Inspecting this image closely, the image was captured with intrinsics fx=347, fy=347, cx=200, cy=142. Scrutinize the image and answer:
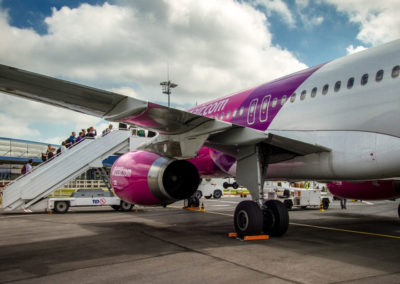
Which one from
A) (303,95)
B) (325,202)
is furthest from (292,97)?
(325,202)

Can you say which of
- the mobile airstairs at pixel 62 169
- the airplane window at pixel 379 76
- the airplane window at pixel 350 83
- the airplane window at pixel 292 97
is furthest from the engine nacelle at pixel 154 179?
the mobile airstairs at pixel 62 169

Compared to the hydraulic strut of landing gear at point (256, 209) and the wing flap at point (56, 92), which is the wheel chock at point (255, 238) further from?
the wing flap at point (56, 92)

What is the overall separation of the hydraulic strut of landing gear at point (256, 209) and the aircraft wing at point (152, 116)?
0.47 metres

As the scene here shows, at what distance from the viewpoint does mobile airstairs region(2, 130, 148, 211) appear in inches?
572

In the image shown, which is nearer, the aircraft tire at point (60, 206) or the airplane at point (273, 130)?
the airplane at point (273, 130)

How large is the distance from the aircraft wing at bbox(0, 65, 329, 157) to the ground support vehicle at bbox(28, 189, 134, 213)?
861cm

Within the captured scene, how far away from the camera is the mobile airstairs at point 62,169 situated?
47.7 feet

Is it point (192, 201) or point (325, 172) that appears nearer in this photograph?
point (325, 172)

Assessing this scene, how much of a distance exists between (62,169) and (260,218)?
10.8 m

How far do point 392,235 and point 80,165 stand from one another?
1240 cm

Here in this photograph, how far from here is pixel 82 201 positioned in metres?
15.7

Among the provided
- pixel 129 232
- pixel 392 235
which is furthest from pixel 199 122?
pixel 392 235

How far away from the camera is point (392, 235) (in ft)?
26.7

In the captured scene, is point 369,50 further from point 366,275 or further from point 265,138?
point 366,275
